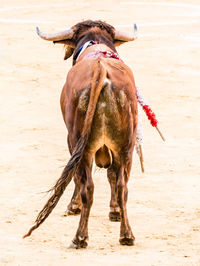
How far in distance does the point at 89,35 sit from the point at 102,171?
7.03 feet

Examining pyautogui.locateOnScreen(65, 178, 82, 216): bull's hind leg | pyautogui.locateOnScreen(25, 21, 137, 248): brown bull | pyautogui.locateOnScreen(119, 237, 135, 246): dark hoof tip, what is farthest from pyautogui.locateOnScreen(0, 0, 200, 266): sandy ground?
pyautogui.locateOnScreen(25, 21, 137, 248): brown bull

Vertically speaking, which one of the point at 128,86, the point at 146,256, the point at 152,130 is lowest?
the point at 152,130

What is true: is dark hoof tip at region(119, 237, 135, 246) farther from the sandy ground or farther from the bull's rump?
the bull's rump

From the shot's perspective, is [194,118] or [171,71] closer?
[194,118]

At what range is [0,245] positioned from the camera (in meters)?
7.02

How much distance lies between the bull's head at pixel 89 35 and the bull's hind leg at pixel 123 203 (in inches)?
67.8

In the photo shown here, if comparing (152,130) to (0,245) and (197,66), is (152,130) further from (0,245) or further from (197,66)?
(0,245)

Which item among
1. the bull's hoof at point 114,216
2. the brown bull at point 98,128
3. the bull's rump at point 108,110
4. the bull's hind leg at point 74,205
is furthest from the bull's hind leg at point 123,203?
the bull's hind leg at point 74,205

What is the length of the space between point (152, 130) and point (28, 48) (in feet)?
17.5

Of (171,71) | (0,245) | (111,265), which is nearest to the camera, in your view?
(111,265)

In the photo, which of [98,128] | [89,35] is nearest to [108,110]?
[98,128]

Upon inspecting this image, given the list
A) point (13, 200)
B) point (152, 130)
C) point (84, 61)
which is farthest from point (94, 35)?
point (152, 130)

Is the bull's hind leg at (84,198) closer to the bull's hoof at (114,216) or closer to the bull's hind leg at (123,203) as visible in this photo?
the bull's hind leg at (123,203)

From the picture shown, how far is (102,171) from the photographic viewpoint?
33.8 feet
